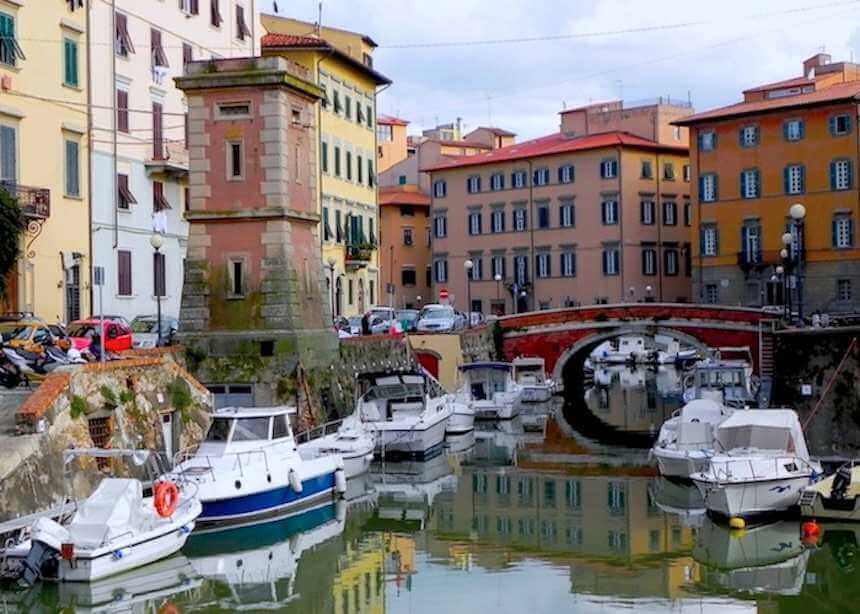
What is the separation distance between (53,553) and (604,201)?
203ft

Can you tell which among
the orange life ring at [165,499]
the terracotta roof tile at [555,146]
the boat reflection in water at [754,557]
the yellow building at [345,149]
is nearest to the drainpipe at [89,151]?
the yellow building at [345,149]

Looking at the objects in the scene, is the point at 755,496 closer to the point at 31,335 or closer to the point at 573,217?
the point at 31,335

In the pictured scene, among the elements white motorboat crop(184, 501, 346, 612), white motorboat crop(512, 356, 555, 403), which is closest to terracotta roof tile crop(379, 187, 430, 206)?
white motorboat crop(512, 356, 555, 403)

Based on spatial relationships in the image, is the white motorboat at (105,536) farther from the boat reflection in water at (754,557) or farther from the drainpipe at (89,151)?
the drainpipe at (89,151)

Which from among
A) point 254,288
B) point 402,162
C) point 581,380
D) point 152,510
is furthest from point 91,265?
point 402,162

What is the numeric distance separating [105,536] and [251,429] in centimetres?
695

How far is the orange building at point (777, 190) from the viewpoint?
6844 centimetres

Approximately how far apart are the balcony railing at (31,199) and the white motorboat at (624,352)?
186 feet

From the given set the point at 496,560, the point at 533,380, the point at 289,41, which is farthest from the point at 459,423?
the point at 496,560

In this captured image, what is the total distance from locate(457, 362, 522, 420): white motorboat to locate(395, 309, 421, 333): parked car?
4307 mm

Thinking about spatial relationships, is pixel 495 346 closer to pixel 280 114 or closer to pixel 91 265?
pixel 91 265

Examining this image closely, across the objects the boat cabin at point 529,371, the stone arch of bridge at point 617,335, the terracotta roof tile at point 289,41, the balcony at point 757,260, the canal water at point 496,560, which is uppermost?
the terracotta roof tile at point 289,41

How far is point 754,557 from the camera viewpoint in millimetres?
25516

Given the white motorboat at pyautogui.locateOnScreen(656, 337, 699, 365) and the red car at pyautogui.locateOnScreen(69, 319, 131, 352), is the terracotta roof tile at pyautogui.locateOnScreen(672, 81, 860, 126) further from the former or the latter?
the red car at pyautogui.locateOnScreen(69, 319, 131, 352)
